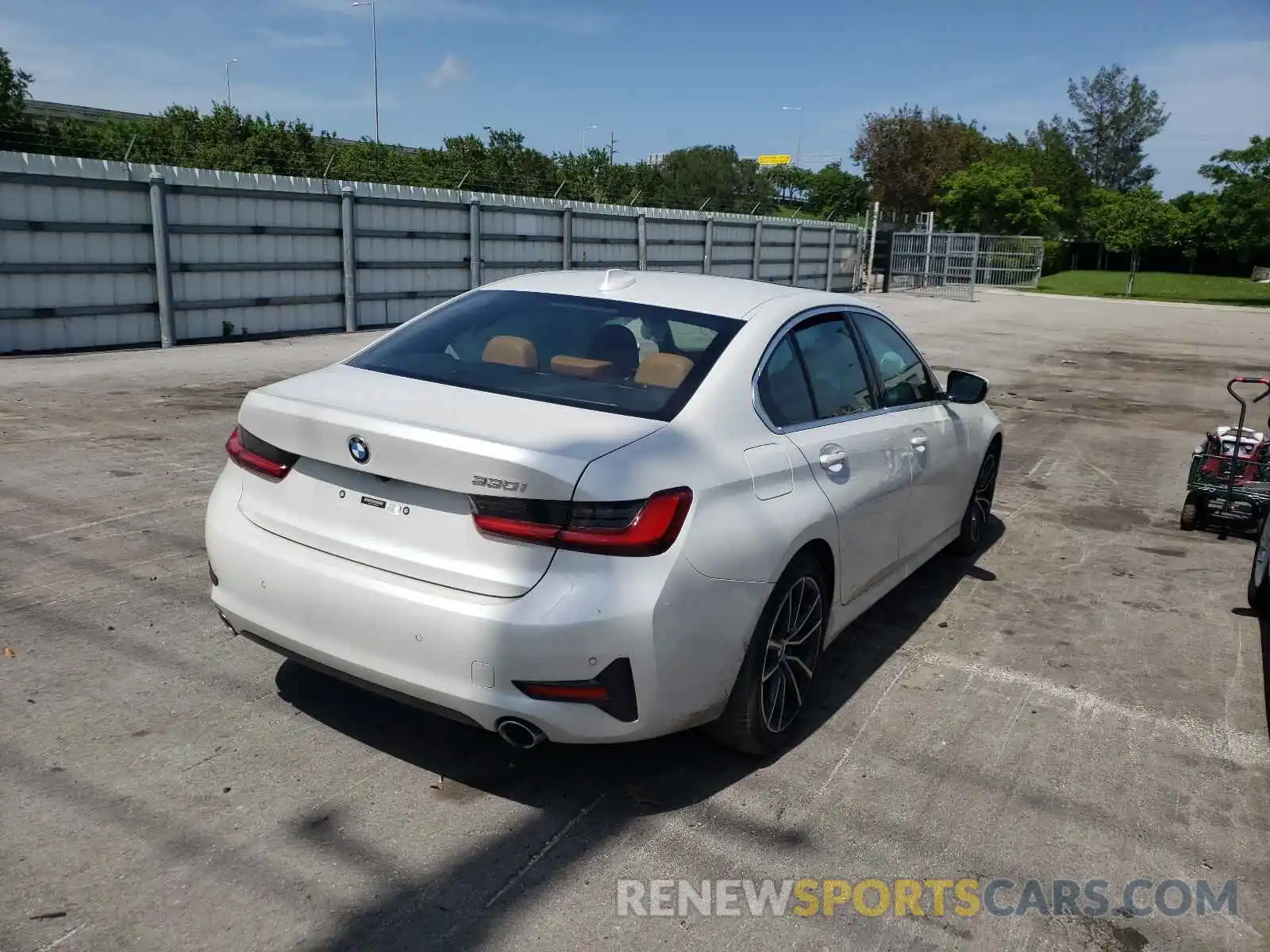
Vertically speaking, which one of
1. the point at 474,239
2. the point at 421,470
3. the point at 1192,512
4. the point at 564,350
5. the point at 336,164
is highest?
the point at 336,164

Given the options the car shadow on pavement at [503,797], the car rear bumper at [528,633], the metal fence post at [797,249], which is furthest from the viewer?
the metal fence post at [797,249]

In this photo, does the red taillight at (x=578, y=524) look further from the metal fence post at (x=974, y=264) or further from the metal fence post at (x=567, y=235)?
the metal fence post at (x=974, y=264)

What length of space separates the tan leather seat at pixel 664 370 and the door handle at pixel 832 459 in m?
0.61

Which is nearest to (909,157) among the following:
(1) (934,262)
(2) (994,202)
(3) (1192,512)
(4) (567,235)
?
(2) (994,202)

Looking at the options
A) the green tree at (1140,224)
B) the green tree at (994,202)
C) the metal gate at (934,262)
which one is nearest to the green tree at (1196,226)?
the green tree at (1140,224)

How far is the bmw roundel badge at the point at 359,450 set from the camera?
3.10 metres

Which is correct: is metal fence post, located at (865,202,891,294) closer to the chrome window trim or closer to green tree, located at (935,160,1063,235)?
green tree, located at (935,160,1063,235)

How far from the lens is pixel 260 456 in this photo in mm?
3434

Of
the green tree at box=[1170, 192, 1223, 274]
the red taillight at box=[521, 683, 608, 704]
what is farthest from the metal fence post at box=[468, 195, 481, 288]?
the green tree at box=[1170, 192, 1223, 274]

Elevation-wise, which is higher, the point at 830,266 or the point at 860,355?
the point at 860,355

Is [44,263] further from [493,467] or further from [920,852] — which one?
[920,852]

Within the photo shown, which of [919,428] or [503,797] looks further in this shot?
[919,428]

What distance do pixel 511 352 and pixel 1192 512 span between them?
5.24 metres

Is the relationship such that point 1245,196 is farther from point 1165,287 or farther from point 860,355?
point 860,355
